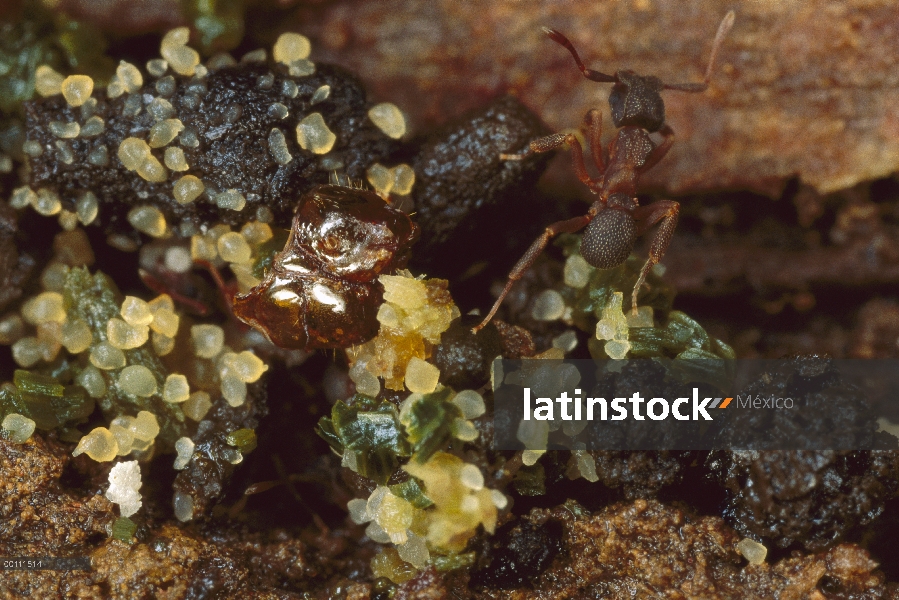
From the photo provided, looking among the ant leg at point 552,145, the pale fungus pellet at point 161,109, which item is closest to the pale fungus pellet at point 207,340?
the pale fungus pellet at point 161,109

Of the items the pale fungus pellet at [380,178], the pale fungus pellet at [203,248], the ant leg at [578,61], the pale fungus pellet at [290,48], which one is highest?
the ant leg at [578,61]

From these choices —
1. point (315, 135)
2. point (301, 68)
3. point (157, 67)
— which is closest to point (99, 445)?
point (315, 135)

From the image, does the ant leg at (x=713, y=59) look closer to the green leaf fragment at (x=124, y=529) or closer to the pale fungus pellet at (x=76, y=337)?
the pale fungus pellet at (x=76, y=337)

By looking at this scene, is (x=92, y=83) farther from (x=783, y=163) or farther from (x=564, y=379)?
(x=783, y=163)

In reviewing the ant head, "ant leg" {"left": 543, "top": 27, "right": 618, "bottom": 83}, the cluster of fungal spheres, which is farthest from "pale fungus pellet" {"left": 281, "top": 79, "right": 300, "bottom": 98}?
the ant head

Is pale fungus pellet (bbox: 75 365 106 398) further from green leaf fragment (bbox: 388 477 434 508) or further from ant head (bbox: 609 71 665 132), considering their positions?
ant head (bbox: 609 71 665 132)
